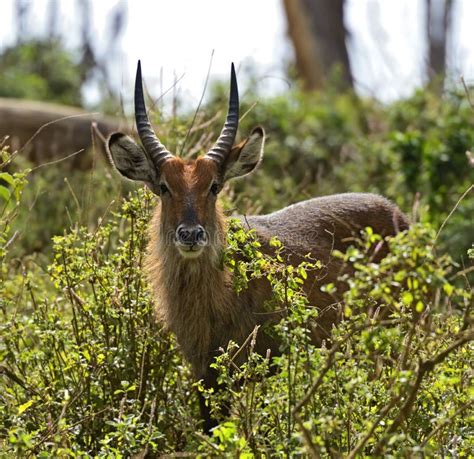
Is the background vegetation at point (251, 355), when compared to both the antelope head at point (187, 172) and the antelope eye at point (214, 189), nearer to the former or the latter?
the antelope head at point (187, 172)

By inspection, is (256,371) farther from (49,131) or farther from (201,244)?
(49,131)

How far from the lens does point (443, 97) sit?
12.7 metres

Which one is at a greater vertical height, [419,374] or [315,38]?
[315,38]

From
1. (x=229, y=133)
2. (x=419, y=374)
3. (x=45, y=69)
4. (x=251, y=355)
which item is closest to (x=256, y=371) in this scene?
(x=251, y=355)

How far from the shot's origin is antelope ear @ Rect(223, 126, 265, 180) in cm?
625

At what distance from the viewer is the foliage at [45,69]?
58.9 feet

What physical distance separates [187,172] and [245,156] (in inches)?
20.8

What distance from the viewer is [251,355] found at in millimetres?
4492

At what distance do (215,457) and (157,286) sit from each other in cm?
199

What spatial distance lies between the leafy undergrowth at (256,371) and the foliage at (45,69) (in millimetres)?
11726

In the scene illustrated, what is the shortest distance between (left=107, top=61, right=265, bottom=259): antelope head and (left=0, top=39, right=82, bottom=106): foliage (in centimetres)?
1162

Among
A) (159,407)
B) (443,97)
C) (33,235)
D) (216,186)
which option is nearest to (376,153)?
(443,97)

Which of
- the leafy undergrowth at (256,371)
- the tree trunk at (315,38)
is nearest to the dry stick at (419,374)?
the leafy undergrowth at (256,371)

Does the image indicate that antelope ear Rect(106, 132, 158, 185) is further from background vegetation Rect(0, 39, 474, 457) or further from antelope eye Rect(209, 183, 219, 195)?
antelope eye Rect(209, 183, 219, 195)
